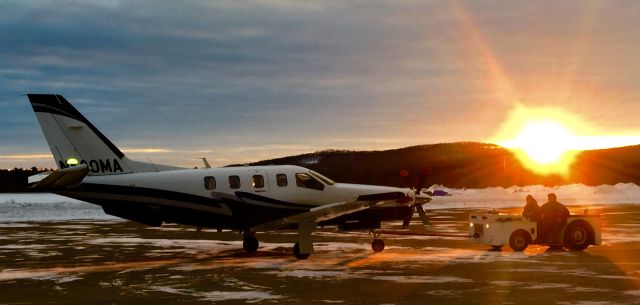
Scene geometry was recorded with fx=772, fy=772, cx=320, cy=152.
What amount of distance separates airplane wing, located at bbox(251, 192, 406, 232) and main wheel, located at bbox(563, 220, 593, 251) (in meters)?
5.21

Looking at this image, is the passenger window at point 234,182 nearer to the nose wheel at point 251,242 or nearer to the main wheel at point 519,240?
the nose wheel at point 251,242

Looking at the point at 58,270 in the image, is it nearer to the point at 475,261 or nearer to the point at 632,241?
the point at 475,261

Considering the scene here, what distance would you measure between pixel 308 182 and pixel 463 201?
46.5 metres

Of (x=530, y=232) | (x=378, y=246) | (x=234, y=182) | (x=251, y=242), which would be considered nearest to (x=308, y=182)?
(x=234, y=182)

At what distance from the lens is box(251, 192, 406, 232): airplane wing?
2116cm

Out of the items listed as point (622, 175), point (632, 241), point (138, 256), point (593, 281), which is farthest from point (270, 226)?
point (622, 175)

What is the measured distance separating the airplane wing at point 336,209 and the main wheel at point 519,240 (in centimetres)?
360

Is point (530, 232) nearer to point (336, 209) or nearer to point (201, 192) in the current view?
point (336, 209)

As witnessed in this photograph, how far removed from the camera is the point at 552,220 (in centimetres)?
2275

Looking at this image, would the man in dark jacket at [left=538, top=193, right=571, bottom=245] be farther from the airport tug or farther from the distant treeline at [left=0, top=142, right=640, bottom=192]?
the distant treeline at [left=0, top=142, right=640, bottom=192]

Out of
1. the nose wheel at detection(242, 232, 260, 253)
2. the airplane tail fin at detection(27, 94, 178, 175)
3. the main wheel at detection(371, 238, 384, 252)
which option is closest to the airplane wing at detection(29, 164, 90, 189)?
the airplane tail fin at detection(27, 94, 178, 175)

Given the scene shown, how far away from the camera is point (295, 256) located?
71.1 ft

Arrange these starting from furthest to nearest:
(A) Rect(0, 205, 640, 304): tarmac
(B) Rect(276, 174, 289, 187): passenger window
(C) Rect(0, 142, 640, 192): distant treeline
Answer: (C) Rect(0, 142, 640, 192): distant treeline
(B) Rect(276, 174, 289, 187): passenger window
(A) Rect(0, 205, 640, 304): tarmac

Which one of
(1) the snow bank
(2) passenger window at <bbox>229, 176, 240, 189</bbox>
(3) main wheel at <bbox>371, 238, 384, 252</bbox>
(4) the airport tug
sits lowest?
(3) main wheel at <bbox>371, 238, 384, 252</bbox>
